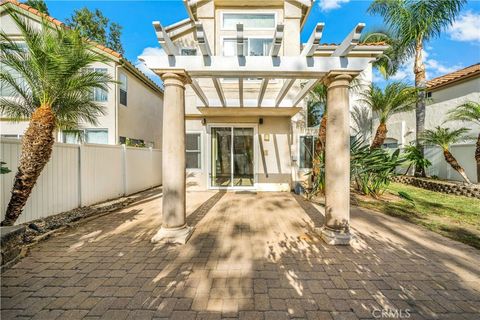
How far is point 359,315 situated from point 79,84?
6.34 metres

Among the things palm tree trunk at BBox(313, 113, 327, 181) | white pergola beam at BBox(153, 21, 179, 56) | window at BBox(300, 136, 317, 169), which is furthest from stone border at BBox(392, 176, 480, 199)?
white pergola beam at BBox(153, 21, 179, 56)

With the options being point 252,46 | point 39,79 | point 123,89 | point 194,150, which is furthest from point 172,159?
point 123,89

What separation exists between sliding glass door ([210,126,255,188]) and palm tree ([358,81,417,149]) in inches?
222

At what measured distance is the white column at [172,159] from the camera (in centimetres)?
430

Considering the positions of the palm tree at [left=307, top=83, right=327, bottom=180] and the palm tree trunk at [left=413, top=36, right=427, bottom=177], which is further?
the palm tree trunk at [left=413, top=36, right=427, bottom=177]

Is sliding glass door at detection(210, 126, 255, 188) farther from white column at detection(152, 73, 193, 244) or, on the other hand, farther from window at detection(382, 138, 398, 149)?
window at detection(382, 138, 398, 149)

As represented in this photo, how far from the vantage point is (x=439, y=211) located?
6523 mm

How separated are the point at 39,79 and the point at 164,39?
2.80 meters

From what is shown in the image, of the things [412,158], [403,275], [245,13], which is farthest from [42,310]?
[412,158]

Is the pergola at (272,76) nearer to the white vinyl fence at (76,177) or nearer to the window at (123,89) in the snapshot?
the white vinyl fence at (76,177)

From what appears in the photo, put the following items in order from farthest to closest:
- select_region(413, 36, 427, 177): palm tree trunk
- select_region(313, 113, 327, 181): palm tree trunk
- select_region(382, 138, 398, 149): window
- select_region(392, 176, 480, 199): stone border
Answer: select_region(382, 138, 398, 149): window
select_region(413, 36, 427, 177): palm tree trunk
select_region(392, 176, 480, 199): stone border
select_region(313, 113, 327, 181): palm tree trunk

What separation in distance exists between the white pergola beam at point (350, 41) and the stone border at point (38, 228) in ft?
20.9

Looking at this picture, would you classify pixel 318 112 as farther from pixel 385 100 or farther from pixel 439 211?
pixel 439 211

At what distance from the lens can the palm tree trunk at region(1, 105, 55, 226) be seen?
4203 mm
